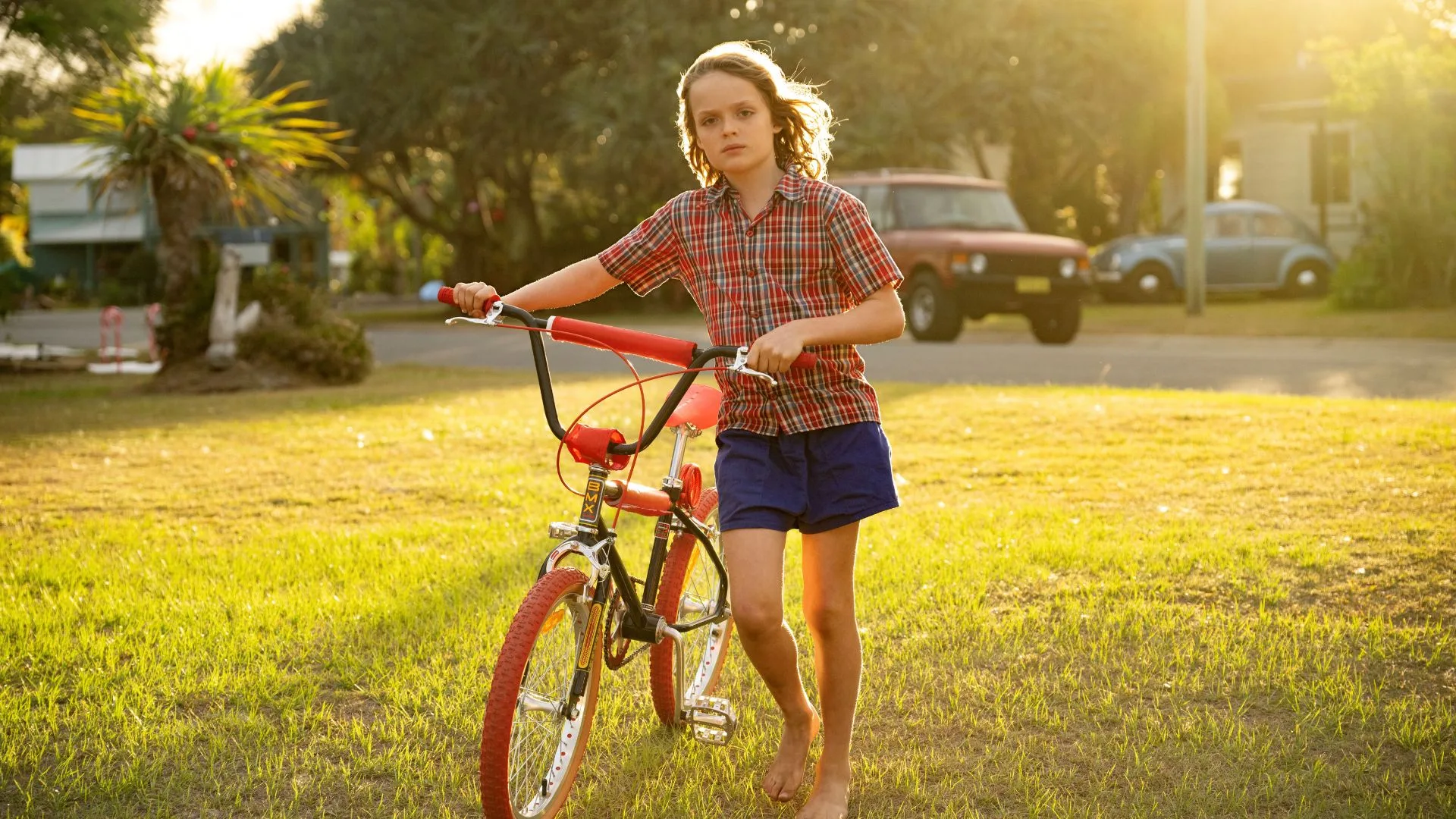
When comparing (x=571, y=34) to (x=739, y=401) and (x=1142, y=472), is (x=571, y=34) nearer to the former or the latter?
(x=1142, y=472)

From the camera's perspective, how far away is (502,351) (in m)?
18.5

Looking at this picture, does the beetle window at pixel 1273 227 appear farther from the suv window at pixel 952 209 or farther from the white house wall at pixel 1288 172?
the suv window at pixel 952 209

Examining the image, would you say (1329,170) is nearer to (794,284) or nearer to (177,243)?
(177,243)

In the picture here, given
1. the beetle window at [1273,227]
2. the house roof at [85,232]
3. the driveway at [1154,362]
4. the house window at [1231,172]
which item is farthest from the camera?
the house roof at [85,232]

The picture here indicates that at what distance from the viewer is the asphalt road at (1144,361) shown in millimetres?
12383

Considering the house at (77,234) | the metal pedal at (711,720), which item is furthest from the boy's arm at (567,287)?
the house at (77,234)

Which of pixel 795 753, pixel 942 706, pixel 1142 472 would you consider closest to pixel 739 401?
pixel 795 753

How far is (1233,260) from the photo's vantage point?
81.8 ft

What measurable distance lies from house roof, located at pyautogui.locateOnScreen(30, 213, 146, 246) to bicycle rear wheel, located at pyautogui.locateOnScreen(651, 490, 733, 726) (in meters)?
50.2

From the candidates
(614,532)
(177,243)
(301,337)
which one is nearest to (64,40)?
(177,243)

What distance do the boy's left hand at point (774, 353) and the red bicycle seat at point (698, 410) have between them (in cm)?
40

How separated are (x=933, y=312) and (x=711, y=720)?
13.8m

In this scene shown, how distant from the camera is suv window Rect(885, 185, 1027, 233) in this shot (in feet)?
57.7

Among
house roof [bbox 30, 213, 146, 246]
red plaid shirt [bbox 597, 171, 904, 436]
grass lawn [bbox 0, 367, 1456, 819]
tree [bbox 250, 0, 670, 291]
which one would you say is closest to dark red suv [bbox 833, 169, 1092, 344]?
grass lawn [bbox 0, 367, 1456, 819]
